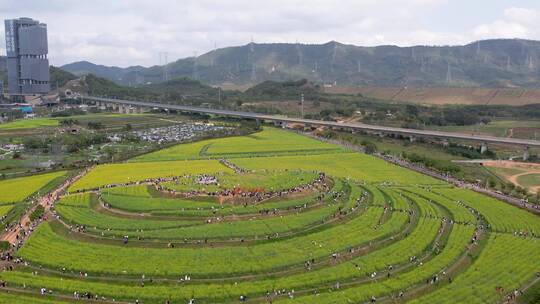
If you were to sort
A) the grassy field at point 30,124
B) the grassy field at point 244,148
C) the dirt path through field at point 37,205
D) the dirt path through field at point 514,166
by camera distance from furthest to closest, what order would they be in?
the grassy field at point 30,124, the grassy field at point 244,148, the dirt path through field at point 514,166, the dirt path through field at point 37,205

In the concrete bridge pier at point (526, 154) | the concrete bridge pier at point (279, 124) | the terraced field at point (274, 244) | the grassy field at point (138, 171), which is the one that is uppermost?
the concrete bridge pier at point (279, 124)

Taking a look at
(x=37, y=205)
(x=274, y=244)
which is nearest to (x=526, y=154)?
(x=274, y=244)

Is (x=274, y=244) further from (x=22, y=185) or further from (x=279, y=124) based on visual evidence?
(x=279, y=124)

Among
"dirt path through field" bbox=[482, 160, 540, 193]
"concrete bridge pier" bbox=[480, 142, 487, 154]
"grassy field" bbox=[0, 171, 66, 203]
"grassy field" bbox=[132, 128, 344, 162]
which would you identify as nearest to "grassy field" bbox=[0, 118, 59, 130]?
"grassy field" bbox=[132, 128, 344, 162]

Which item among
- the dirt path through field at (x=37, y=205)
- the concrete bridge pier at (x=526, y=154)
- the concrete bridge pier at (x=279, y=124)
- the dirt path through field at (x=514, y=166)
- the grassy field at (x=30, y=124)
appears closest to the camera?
the dirt path through field at (x=37, y=205)

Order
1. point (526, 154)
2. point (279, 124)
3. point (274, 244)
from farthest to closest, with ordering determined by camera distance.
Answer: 1. point (279, 124)
2. point (526, 154)
3. point (274, 244)

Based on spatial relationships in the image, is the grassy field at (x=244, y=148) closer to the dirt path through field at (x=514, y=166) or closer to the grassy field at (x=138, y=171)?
the grassy field at (x=138, y=171)

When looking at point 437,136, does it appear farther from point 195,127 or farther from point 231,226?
point 231,226

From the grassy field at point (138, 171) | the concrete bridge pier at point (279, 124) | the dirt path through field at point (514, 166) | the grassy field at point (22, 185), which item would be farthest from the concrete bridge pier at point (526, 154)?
the grassy field at point (22, 185)

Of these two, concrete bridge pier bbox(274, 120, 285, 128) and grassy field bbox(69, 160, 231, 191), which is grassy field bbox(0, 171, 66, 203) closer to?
grassy field bbox(69, 160, 231, 191)
